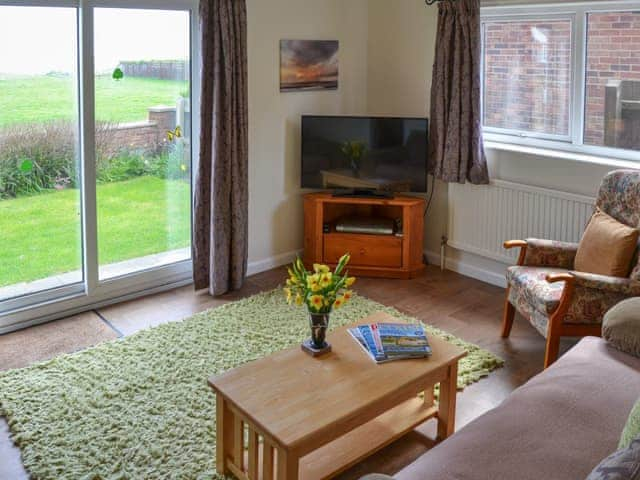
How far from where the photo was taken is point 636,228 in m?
3.90

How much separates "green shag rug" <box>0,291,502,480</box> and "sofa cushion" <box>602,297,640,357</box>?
33.6 inches

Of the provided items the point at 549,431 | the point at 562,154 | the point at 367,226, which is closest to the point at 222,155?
the point at 367,226

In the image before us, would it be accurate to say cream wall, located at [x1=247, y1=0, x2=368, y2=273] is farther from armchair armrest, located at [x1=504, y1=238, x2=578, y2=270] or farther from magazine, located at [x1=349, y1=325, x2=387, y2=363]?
magazine, located at [x1=349, y1=325, x2=387, y2=363]

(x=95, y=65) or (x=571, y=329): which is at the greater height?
(x=95, y=65)

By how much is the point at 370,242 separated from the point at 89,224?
6.27 feet

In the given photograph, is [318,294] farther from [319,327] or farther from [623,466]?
[623,466]

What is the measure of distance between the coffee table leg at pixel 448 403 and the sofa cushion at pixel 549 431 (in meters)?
0.41

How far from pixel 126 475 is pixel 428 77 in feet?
11.6

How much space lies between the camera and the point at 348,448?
3.07 m

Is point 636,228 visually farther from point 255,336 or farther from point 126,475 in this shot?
point 126,475

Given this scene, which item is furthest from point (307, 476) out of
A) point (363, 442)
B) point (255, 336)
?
point (255, 336)

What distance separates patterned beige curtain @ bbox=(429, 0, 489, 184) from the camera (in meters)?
4.95

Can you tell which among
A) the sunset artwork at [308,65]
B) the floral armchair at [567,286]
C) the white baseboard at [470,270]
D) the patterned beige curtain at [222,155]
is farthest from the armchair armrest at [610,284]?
the sunset artwork at [308,65]

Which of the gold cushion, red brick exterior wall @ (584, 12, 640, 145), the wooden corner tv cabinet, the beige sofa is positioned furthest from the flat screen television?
the beige sofa
